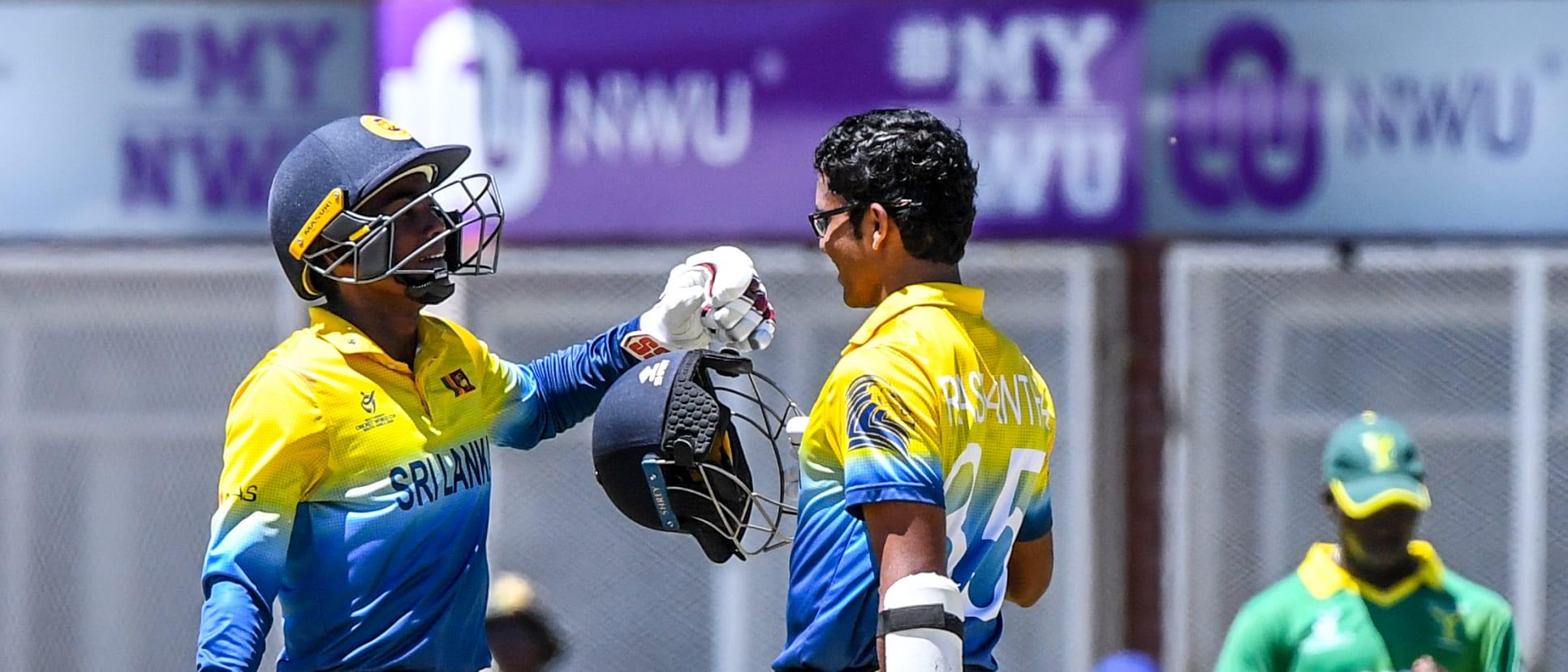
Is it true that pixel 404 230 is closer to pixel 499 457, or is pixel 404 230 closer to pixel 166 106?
pixel 499 457

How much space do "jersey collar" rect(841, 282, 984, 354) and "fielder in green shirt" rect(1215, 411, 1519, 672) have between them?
5.32 ft

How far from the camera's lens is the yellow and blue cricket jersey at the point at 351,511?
3605 millimetres

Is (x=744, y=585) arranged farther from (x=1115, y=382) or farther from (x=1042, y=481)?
(x=1042, y=481)

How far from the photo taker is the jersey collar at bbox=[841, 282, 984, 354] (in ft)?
11.4

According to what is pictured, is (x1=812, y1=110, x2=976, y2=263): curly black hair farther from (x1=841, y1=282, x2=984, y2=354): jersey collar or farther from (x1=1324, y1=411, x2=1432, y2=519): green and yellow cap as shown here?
(x1=1324, y1=411, x2=1432, y2=519): green and yellow cap

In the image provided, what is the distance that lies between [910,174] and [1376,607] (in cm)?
197

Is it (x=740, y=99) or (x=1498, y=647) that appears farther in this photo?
(x=740, y=99)

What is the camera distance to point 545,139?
25.1 ft

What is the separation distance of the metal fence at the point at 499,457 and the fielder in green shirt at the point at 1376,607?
2587 millimetres

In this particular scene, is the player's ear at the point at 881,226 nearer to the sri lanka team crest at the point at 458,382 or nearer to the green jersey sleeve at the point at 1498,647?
the sri lanka team crest at the point at 458,382

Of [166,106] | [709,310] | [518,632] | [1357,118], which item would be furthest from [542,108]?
[709,310]

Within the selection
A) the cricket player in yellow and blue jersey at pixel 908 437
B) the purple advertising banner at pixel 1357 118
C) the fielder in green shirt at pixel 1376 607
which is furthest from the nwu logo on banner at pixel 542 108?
the cricket player in yellow and blue jersey at pixel 908 437

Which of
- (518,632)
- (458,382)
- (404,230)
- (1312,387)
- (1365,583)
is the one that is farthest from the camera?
(1312,387)

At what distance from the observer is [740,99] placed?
25.0ft
